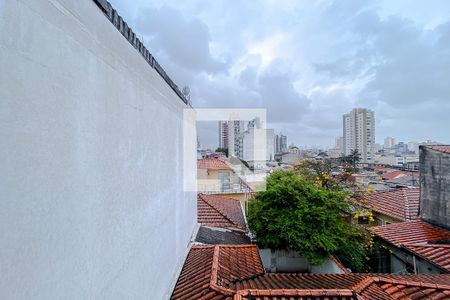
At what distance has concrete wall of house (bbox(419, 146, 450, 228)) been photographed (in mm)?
8625

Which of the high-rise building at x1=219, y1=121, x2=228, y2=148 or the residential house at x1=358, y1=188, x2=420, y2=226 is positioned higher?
the high-rise building at x1=219, y1=121, x2=228, y2=148

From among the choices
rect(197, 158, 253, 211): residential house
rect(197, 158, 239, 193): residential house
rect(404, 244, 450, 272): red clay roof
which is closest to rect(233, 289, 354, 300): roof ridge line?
rect(404, 244, 450, 272): red clay roof

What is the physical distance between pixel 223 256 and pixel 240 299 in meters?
2.00

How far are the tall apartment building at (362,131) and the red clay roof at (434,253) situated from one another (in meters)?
58.7

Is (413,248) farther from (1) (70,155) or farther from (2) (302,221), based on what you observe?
(1) (70,155)

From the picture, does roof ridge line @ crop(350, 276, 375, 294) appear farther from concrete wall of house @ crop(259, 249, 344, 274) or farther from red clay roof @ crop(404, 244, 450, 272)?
concrete wall of house @ crop(259, 249, 344, 274)

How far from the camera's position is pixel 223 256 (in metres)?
5.78

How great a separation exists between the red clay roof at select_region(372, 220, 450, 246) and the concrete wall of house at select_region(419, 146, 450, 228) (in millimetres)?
356

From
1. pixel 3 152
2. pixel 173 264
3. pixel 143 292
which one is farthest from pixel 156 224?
pixel 3 152

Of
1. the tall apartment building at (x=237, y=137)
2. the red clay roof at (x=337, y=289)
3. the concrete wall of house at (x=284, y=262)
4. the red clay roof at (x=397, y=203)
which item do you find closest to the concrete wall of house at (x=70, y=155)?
the red clay roof at (x=337, y=289)

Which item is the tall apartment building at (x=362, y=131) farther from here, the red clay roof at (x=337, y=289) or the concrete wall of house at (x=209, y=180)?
the red clay roof at (x=337, y=289)

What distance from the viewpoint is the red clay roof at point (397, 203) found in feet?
34.2

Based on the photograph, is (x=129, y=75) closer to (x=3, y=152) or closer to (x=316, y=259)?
(x=3, y=152)

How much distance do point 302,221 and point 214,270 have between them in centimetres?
434
